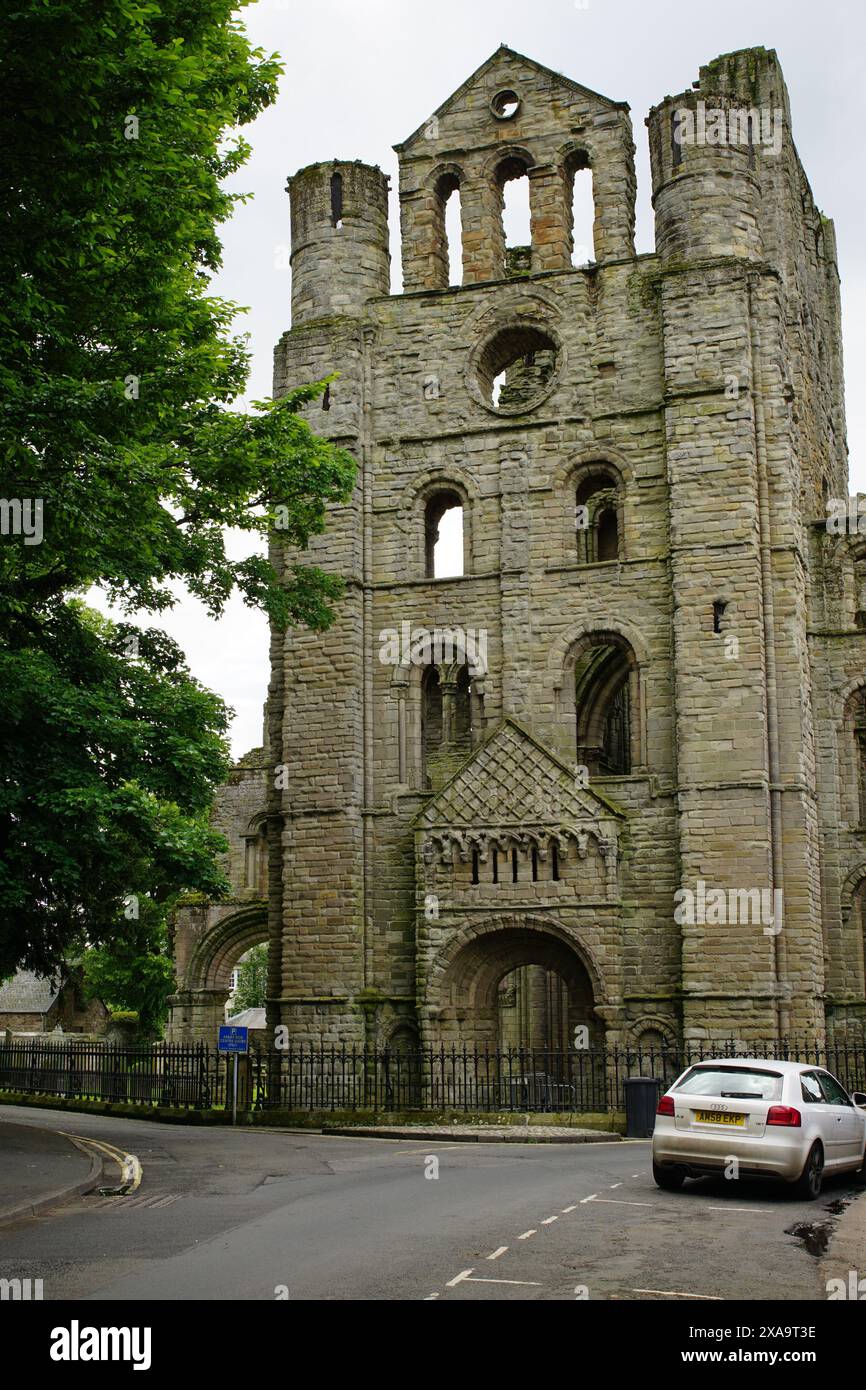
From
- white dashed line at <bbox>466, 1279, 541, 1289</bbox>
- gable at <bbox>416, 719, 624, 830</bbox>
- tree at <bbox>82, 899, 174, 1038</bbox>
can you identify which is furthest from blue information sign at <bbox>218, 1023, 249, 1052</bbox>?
tree at <bbox>82, 899, 174, 1038</bbox>

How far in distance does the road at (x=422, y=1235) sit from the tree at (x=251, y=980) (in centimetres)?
6628

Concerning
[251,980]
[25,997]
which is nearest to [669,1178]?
[25,997]

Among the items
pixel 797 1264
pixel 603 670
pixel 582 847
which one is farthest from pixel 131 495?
pixel 603 670

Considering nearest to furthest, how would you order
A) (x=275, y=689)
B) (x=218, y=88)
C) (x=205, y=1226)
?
(x=205, y=1226), (x=218, y=88), (x=275, y=689)

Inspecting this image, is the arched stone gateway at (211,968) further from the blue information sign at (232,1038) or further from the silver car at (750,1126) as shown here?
the silver car at (750,1126)

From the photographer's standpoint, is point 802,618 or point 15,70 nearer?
point 15,70

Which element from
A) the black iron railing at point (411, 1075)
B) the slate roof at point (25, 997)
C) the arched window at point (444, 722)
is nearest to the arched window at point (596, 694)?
the arched window at point (444, 722)

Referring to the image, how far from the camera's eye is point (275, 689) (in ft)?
98.3

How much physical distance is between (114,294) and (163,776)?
6364mm

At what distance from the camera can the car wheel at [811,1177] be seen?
509 inches

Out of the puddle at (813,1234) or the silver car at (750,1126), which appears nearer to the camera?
the puddle at (813,1234)

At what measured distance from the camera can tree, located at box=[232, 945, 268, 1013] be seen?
83312 mm

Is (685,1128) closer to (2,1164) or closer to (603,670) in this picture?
(2,1164)

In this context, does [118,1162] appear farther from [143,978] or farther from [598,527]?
[143,978]
